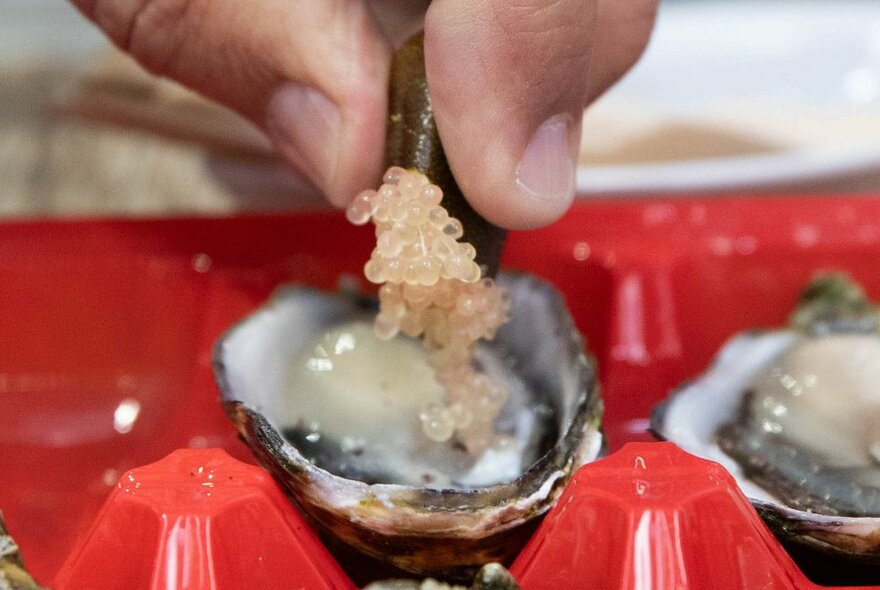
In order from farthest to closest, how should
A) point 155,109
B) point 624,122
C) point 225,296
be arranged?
point 624,122 → point 155,109 → point 225,296

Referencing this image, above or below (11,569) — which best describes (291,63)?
above

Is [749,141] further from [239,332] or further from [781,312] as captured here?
[239,332]

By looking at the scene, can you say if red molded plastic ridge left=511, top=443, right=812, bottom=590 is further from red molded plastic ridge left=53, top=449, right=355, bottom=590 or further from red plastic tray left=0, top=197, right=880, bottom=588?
red plastic tray left=0, top=197, right=880, bottom=588

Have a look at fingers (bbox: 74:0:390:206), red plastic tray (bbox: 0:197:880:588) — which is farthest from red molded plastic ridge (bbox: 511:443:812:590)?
fingers (bbox: 74:0:390:206)

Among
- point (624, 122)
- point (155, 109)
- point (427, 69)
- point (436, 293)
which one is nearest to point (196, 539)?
point (436, 293)

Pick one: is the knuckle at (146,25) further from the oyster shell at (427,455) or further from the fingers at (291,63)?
the oyster shell at (427,455)

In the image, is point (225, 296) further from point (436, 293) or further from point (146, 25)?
point (436, 293)
